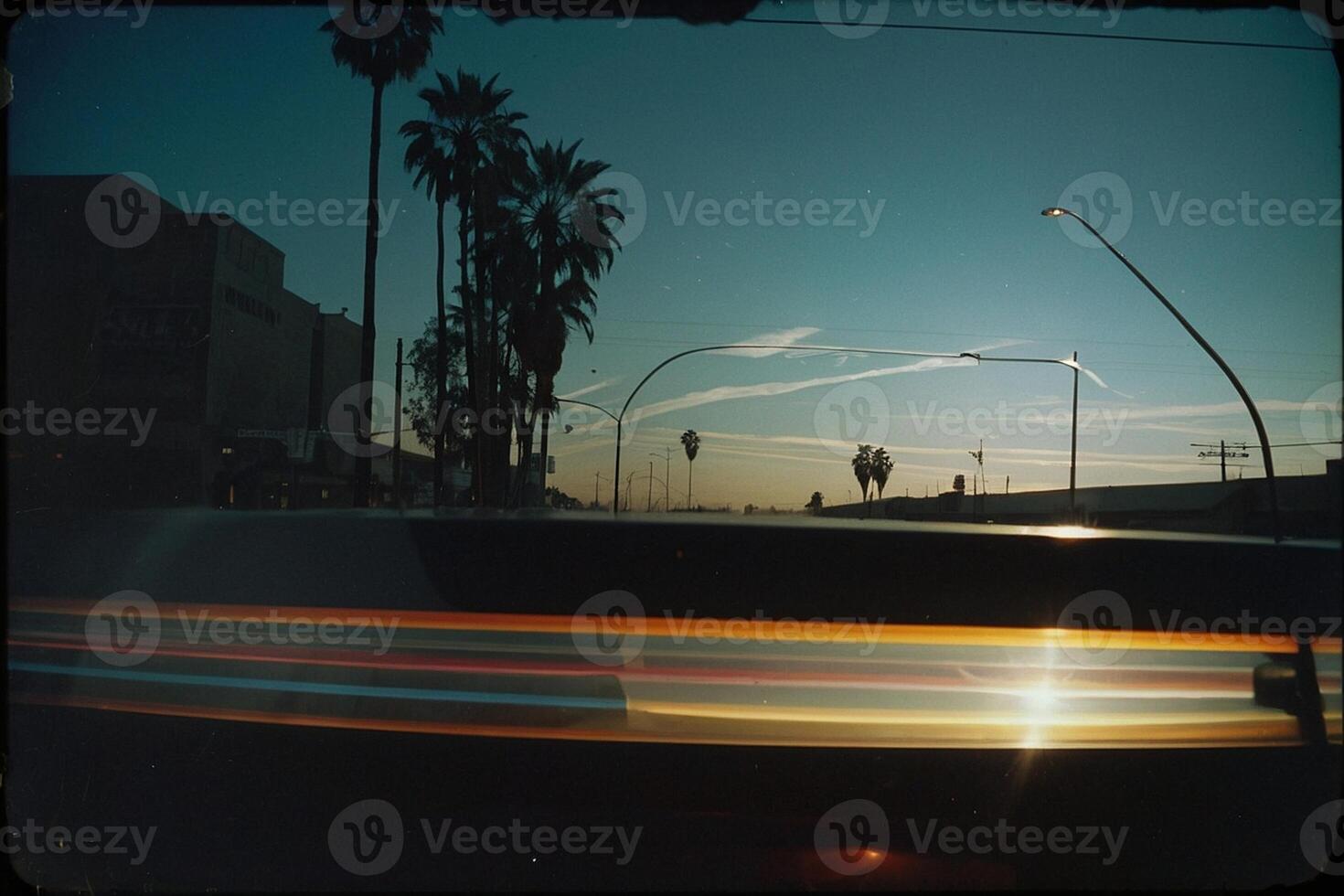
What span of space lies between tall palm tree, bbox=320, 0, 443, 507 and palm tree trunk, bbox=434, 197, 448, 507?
0.15 metres

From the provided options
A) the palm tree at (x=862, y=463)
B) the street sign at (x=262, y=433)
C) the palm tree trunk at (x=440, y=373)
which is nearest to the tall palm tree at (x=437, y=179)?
the palm tree trunk at (x=440, y=373)

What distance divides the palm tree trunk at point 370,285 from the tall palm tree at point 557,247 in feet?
1.16

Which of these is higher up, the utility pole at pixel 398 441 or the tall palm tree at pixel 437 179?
the tall palm tree at pixel 437 179

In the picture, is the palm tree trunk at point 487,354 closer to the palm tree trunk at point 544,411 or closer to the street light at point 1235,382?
the palm tree trunk at point 544,411

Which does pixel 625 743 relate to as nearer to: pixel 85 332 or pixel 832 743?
pixel 832 743

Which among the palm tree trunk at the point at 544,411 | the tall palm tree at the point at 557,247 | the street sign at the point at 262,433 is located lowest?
the street sign at the point at 262,433

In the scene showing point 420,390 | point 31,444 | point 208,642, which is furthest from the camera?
point 31,444

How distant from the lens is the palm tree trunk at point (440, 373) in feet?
6.40

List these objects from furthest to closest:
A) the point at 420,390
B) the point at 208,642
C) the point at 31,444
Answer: the point at 31,444
the point at 208,642
the point at 420,390

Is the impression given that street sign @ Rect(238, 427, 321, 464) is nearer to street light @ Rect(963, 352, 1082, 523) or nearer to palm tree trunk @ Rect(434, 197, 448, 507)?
palm tree trunk @ Rect(434, 197, 448, 507)

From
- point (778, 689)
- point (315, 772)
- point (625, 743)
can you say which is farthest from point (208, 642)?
point (778, 689)

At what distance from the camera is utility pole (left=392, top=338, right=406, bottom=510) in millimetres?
1996

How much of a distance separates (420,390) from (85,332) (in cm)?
98

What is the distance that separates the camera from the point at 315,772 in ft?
7.00
